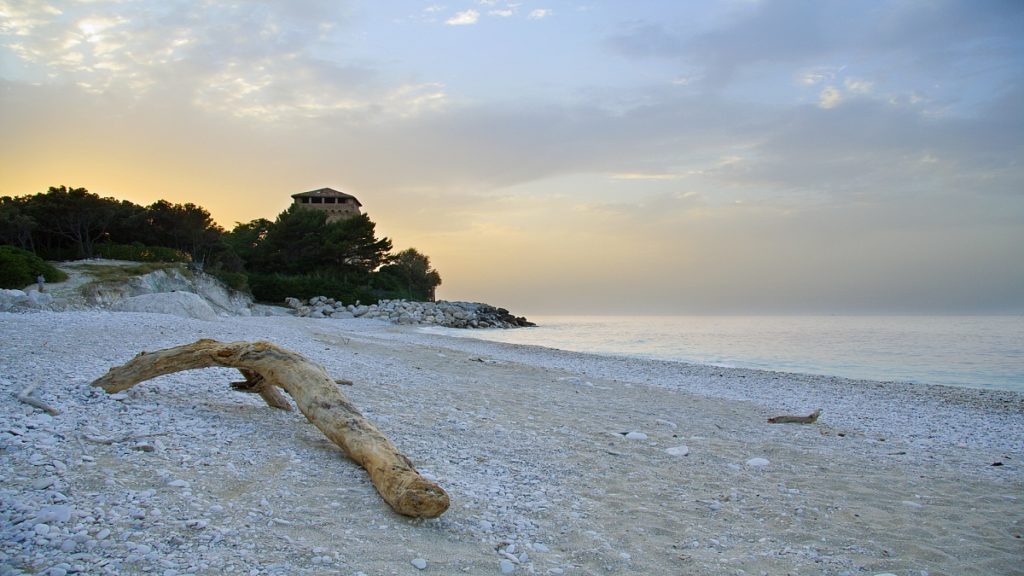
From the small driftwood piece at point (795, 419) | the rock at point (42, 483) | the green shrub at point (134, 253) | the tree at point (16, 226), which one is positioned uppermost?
the tree at point (16, 226)

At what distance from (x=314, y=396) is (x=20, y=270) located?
20178 millimetres

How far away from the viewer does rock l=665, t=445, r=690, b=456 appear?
6.28 metres

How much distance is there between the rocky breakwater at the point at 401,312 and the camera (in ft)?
121

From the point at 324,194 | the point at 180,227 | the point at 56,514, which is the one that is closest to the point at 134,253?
the point at 180,227

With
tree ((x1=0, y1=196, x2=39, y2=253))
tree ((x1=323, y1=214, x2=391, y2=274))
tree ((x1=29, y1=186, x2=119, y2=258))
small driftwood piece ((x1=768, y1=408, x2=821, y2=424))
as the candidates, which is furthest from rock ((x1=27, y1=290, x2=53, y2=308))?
tree ((x1=323, y1=214, x2=391, y2=274))

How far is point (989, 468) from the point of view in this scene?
6441 millimetres

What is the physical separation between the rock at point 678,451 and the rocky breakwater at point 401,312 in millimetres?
31327

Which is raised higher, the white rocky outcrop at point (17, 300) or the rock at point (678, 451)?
the white rocky outcrop at point (17, 300)

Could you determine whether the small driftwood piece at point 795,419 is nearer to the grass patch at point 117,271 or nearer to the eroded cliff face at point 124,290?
the eroded cliff face at point 124,290

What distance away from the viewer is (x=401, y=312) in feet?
126

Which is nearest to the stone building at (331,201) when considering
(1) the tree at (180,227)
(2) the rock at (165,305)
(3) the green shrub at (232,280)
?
(1) the tree at (180,227)

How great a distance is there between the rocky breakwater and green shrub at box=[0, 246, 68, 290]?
15.5 metres

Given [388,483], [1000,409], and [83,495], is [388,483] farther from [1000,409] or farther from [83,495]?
[1000,409]

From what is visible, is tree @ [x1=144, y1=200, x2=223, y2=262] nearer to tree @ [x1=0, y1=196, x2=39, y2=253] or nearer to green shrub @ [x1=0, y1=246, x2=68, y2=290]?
tree @ [x1=0, y1=196, x2=39, y2=253]
